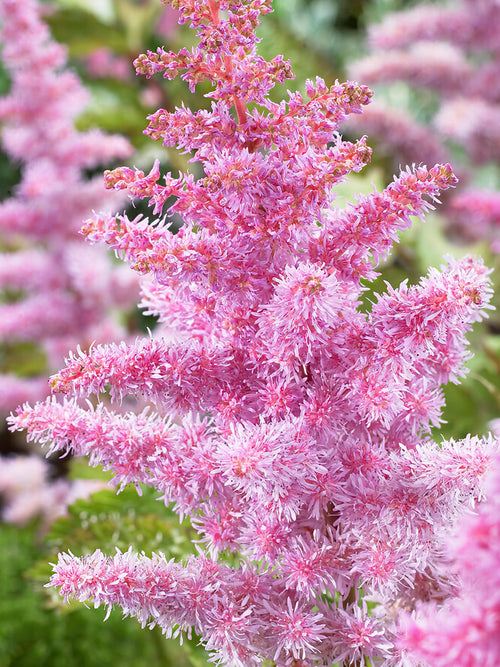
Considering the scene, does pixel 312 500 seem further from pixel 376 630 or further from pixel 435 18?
pixel 435 18

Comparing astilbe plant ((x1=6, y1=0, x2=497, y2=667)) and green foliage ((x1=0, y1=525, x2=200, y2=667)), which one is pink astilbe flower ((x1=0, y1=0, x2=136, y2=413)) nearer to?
green foliage ((x1=0, y1=525, x2=200, y2=667))

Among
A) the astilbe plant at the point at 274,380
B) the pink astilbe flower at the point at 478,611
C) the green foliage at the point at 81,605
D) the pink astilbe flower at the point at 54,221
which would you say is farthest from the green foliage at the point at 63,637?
the pink astilbe flower at the point at 478,611

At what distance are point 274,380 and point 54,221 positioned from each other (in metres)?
0.62

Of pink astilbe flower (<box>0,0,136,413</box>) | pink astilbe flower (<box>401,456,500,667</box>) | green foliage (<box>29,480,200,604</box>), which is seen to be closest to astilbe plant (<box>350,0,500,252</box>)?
pink astilbe flower (<box>0,0,136,413</box>)

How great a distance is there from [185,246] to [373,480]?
0.13 metres

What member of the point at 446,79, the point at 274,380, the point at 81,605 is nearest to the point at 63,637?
the point at 81,605

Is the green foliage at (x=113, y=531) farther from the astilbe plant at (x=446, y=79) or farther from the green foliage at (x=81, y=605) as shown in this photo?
the astilbe plant at (x=446, y=79)

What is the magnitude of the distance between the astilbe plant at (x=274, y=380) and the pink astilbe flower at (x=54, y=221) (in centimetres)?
52

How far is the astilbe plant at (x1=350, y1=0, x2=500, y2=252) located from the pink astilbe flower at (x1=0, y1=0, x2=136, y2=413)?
0.36m

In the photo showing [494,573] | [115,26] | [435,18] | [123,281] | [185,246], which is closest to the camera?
[494,573]

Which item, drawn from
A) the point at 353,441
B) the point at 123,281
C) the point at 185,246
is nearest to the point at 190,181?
the point at 185,246

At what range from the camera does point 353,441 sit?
352 mm

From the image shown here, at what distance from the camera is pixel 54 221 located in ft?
2.96

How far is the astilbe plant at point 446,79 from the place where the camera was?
1026 mm
